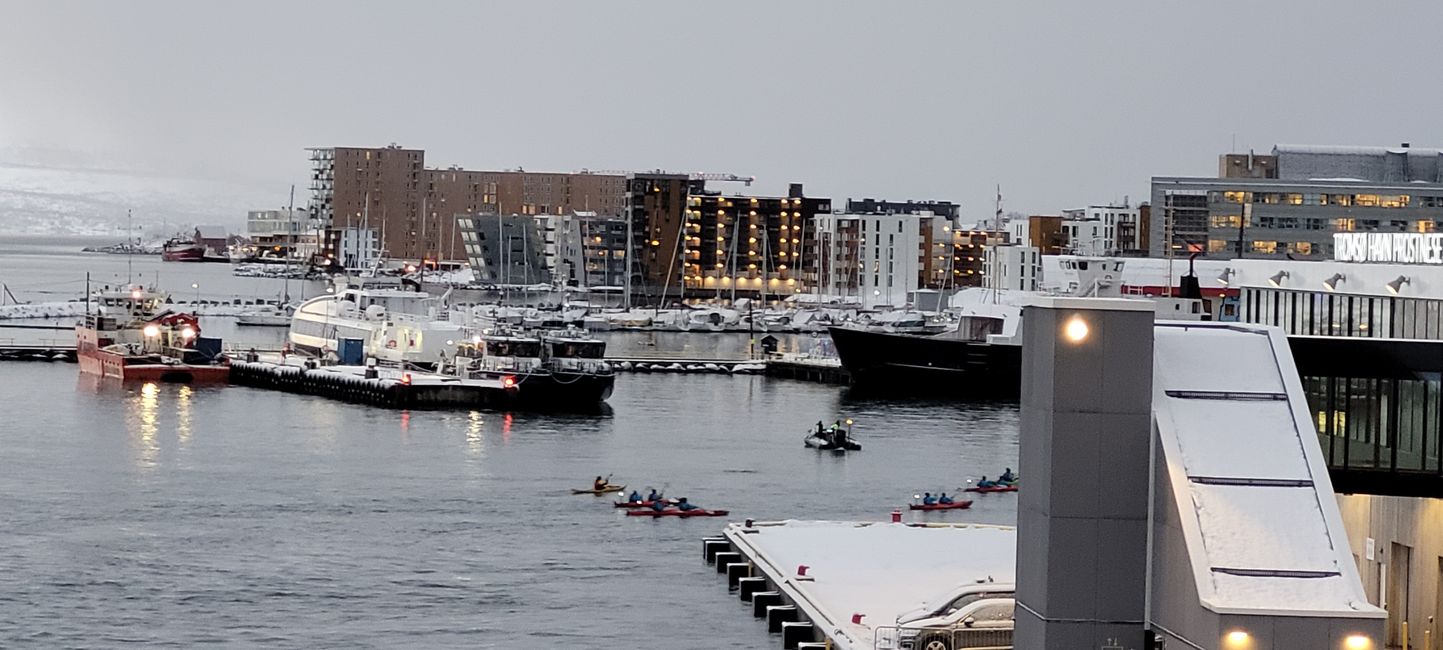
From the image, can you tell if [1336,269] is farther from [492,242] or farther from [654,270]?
[492,242]

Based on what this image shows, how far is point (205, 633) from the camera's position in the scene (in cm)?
2436

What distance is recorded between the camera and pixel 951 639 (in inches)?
804

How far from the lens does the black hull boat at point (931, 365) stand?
227ft

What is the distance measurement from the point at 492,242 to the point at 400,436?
132707 mm

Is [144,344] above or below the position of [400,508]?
above

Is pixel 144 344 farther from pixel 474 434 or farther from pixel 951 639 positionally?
pixel 951 639

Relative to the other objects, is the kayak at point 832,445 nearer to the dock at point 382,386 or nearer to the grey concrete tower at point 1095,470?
the dock at point 382,386

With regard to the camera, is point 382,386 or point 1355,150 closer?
point 382,386

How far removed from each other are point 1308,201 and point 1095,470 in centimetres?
6867

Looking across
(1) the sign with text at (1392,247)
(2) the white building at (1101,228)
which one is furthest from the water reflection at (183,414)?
(2) the white building at (1101,228)

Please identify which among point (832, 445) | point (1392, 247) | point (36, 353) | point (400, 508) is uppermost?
point (1392, 247)

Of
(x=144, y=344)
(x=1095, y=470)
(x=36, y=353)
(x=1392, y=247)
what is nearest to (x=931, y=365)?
(x=144, y=344)

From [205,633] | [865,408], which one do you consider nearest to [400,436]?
[865,408]

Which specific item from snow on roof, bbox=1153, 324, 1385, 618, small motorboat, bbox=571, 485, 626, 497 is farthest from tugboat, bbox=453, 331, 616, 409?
snow on roof, bbox=1153, 324, 1385, 618
